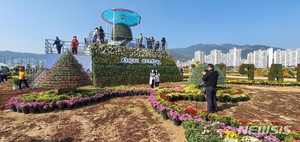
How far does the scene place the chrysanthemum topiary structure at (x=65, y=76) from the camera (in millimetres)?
→ 9242

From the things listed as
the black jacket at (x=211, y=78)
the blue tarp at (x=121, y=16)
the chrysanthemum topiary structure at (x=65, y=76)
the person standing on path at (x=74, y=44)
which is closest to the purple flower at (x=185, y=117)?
the black jacket at (x=211, y=78)

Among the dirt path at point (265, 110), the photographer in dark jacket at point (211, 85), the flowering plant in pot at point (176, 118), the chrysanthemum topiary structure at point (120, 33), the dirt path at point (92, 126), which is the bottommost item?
the dirt path at point (92, 126)

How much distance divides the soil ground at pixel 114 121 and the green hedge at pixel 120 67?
659 centimetres

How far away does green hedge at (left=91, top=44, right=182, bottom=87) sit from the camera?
15817 millimetres

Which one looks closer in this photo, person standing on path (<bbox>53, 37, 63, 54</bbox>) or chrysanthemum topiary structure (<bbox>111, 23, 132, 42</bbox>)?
person standing on path (<bbox>53, 37, 63, 54</bbox>)

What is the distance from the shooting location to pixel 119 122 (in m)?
6.83

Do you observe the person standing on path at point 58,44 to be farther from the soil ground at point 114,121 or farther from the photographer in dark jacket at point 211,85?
the photographer in dark jacket at point 211,85

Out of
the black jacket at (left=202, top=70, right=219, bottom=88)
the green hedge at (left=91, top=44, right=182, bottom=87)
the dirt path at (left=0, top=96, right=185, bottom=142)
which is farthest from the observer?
the green hedge at (left=91, top=44, right=182, bottom=87)

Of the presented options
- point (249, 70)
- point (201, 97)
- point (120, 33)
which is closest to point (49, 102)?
point (201, 97)

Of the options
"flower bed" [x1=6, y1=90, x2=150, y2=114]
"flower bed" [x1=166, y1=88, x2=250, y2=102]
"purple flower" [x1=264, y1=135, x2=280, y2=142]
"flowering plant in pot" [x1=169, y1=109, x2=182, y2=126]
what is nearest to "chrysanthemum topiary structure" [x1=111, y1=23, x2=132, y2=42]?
"flower bed" [x1=6, y1=90, x2=150, y2=114]

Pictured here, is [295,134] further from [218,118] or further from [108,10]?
[108,10]

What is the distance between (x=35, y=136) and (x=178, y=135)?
14.7ft

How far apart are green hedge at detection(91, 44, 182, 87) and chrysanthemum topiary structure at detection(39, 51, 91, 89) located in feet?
17.9

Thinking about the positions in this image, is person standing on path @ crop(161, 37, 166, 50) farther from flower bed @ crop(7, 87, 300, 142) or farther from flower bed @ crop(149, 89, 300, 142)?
flower bed @ crop(149, 89, 300, 142)
